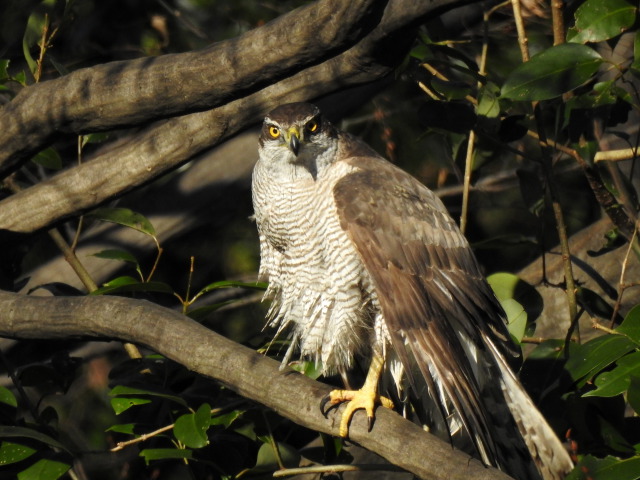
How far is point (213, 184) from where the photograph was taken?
Result: 12.7ft

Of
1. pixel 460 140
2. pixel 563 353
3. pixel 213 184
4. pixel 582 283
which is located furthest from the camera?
pixel 213 184

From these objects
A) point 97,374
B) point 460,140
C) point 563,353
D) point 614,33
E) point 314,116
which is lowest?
point 97,374

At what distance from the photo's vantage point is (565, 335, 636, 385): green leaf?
245 centimetres

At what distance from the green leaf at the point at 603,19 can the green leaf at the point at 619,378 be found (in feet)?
2.92

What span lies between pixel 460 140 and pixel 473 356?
827 millimetres

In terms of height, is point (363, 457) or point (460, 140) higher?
point (460, 140)

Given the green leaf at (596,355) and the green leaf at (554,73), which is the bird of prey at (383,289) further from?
the green leaf at (554,73)

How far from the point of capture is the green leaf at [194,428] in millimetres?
2641

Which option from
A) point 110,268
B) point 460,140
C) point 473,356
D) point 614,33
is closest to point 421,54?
point 460,140

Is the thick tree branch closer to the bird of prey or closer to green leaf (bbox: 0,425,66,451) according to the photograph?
the bird of prey

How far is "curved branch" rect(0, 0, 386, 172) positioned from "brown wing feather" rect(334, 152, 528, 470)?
1.91 ft

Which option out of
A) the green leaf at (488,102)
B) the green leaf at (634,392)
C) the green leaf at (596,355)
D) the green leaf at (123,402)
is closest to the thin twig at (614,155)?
the green leaf at (488,102)

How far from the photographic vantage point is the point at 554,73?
2.63 metres

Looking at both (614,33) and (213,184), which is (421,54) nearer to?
(614,33)
